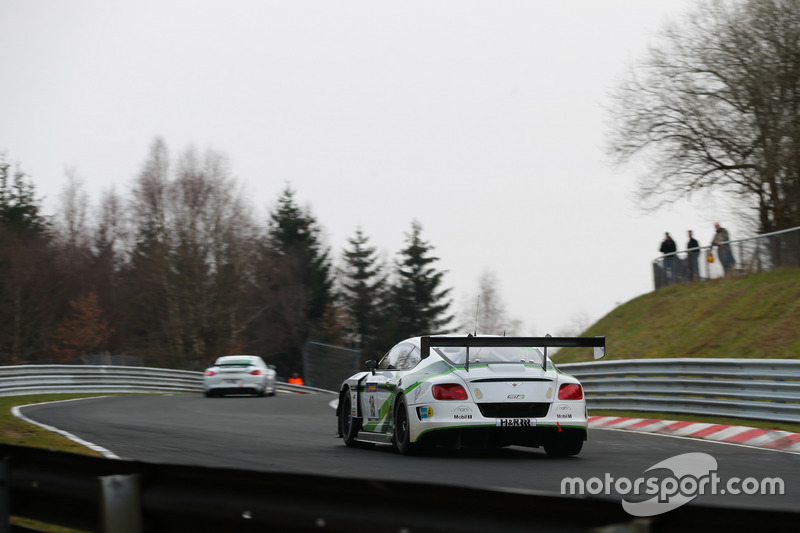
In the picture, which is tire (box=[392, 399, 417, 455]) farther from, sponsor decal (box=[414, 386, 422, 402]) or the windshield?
the windshield

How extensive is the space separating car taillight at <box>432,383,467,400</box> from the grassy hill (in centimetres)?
1319

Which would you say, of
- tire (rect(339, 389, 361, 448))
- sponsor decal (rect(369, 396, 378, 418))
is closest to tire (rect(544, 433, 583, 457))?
sponsor decal (rect(369, 396, 378, 418))

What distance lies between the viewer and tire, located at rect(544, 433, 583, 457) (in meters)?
10.9

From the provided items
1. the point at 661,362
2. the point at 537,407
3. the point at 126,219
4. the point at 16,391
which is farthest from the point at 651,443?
the point at 126,219

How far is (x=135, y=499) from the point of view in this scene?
441 cm

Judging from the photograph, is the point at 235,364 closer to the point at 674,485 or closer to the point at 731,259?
the point at 731,259

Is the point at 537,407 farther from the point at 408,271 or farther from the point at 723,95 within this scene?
the point at 408,271

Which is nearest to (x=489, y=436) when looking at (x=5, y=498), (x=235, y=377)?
(x=5, y=498)

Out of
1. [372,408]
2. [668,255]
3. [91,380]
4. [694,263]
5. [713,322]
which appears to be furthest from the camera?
[91,380]

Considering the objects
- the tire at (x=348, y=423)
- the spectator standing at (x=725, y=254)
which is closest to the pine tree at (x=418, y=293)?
the spectator standing at (x=725, y=254)

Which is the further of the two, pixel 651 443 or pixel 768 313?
pixel 768 313

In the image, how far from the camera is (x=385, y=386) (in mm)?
11703

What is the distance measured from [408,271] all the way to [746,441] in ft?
220

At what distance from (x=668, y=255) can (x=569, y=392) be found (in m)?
23.5
